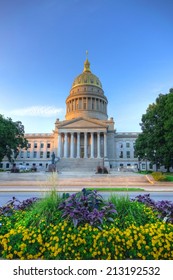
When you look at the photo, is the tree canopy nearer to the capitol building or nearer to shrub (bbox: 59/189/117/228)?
the capitol building

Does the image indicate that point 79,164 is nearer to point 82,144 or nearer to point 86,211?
point 82,144

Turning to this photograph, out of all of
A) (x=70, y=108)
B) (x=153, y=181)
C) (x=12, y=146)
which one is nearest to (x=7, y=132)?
(x=12, y=146)

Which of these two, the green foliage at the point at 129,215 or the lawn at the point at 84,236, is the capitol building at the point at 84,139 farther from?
the lawn at the point at 84,236

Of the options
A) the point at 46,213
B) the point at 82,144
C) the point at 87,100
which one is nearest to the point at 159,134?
the point at 46,213

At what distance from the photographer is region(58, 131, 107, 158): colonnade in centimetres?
6494

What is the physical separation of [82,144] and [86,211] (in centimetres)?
6539

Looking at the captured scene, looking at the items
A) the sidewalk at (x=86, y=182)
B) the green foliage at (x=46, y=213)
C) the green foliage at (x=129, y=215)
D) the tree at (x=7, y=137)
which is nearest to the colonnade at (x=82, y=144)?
the tree at (x=7, y=137)

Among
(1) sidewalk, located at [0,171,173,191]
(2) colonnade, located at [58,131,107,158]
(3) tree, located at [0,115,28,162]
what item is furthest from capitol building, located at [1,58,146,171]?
(1) sidewalk, located at [0,171,173,191]

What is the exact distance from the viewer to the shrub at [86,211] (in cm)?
429

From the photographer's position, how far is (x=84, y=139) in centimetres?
6756

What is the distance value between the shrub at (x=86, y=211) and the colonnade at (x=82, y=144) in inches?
2304

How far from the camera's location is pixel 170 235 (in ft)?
12.4
